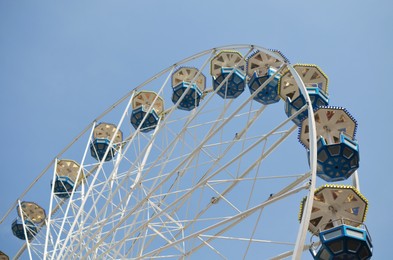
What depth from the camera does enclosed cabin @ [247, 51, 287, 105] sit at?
48.9 feet

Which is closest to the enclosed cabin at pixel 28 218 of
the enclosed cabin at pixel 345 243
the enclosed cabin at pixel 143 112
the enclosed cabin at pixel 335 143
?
the enclosed cabin at pixel 143 112

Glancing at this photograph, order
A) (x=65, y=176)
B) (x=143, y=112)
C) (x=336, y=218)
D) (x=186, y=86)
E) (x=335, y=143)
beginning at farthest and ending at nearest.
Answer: (x=65, y=176) < (x=143, y=112) < (x=186, y=86) < (x=335, y=143) < (x=336, y=218)

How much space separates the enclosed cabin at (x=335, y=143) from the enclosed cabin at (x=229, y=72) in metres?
5.17

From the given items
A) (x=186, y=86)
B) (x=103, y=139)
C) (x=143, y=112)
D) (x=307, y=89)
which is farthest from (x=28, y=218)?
(x=307, y=89)

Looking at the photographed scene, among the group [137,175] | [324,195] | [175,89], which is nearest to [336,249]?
[324,195]

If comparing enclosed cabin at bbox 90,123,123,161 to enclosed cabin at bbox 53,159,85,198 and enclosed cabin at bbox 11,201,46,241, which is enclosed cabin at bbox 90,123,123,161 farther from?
enclosed cabin at bbox 11,201,46,241

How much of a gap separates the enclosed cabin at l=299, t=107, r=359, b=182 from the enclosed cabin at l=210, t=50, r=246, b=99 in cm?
517

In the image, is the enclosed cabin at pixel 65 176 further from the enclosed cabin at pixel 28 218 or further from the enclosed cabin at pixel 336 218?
the enclosed cabin at pixel 336 218

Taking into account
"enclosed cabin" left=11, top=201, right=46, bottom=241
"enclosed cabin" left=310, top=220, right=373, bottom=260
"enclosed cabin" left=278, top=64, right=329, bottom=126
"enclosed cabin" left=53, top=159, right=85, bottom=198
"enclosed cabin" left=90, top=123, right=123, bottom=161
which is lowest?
"enclosed cabin" left=11, top=201, right=46, bottom=241

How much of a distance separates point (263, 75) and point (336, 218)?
20.2ft

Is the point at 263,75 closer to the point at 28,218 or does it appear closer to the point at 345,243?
the point at 345,243

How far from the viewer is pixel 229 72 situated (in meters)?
16.7

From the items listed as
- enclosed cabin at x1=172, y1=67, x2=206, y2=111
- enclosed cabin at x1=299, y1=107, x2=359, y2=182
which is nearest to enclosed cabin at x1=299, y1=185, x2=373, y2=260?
enclosed cabin at x1=299, y1=107, x2=359, y2=182

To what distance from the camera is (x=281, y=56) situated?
42.9 ft
